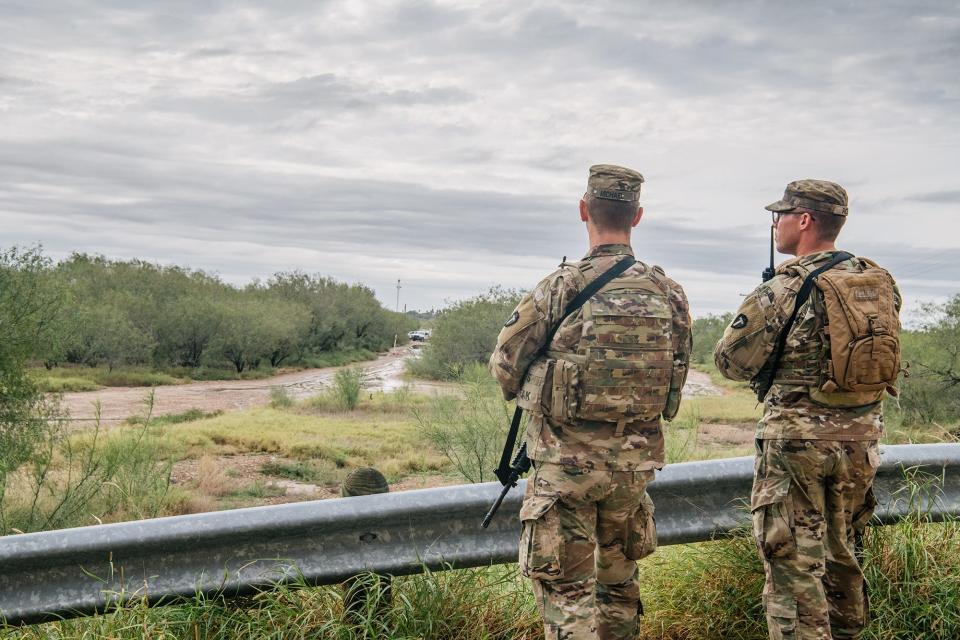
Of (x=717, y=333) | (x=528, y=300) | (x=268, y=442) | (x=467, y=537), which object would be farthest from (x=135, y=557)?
(x=717, y=333)

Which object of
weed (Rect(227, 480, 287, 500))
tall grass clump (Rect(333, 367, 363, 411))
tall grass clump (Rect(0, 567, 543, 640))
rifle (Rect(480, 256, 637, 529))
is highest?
rifle (Rect(480, 256, 637, 529))

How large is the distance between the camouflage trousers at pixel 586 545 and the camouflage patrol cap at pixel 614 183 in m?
1.06

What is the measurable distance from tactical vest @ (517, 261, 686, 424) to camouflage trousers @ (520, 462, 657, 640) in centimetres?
24

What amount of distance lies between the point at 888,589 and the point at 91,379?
3951 cm

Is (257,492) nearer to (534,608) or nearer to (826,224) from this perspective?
(534,608)

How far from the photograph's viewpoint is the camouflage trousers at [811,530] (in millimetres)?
3000

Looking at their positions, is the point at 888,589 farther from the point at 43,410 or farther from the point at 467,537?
the point at 43,410

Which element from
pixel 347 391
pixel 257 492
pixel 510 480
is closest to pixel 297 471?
pixel 257 492

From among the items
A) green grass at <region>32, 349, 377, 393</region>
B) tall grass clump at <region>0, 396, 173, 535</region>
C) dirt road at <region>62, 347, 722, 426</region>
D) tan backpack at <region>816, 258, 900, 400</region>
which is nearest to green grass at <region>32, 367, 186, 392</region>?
green grass at <region>32, 349, 377, 393</region>

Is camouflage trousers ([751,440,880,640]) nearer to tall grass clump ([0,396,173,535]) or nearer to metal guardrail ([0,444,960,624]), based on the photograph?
metal guardrail ([0,444,960,624])

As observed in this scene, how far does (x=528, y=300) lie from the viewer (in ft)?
10.0

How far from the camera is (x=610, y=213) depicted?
10.2ft

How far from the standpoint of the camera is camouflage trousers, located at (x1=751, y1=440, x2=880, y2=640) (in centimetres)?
300

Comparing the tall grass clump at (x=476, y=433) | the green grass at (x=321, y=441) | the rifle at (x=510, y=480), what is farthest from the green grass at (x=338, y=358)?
the rifle at (x=510, y=480)
